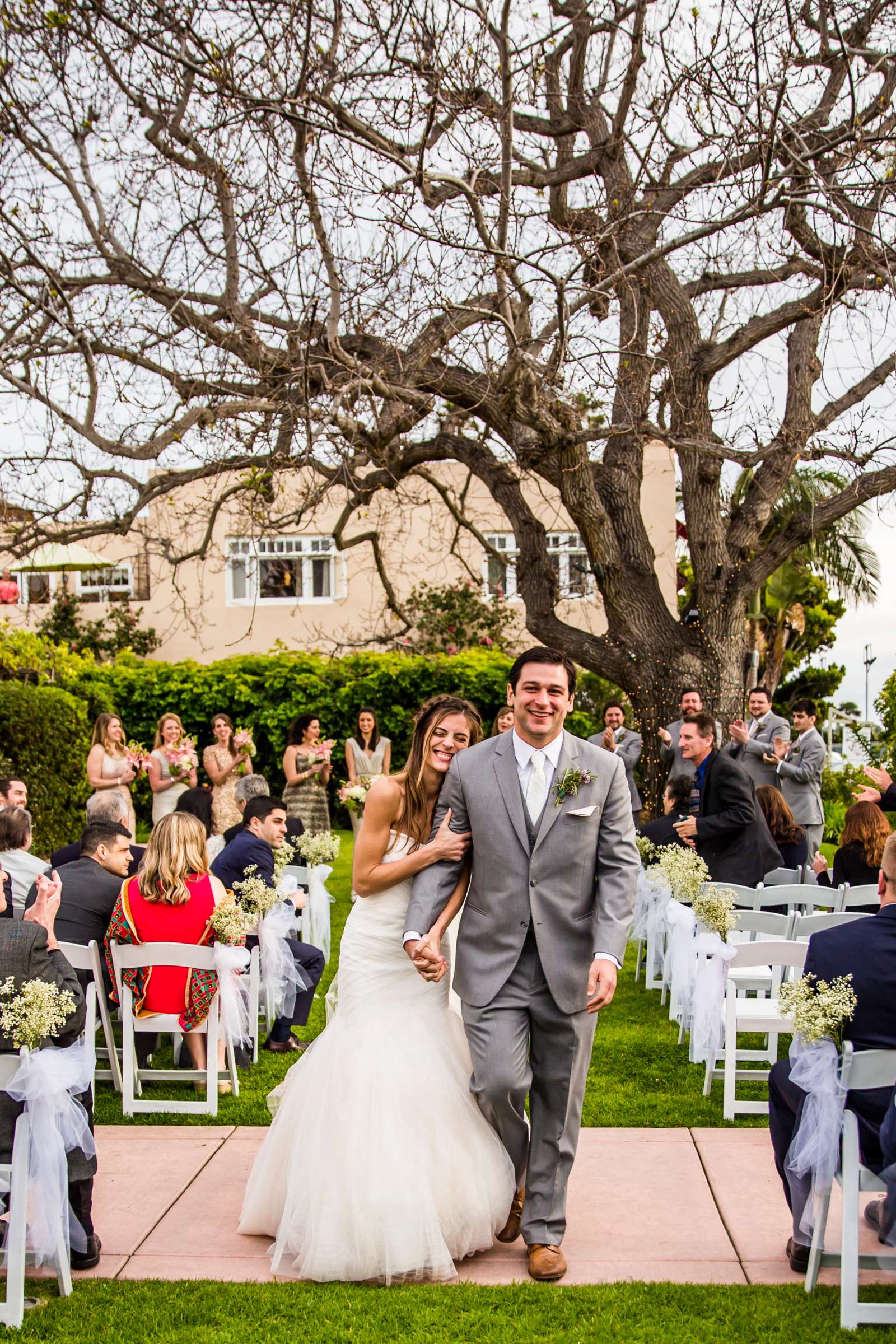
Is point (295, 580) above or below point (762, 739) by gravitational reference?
above

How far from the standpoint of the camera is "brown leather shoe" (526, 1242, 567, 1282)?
4.62m

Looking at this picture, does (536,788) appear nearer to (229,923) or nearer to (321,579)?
(229,923)

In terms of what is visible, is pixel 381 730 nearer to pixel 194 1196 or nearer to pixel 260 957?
pixel 260 957

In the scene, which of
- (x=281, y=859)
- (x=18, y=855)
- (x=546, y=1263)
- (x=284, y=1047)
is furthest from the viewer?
(x=281, y=859)

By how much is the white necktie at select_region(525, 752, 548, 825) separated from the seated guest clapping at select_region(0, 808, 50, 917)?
10.9 feet

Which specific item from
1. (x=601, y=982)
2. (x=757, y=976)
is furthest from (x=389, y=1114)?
(x=757, y=976)

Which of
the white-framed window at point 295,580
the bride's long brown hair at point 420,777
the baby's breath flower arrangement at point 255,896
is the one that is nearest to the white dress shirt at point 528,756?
the bride's long brown hair at point 420,777

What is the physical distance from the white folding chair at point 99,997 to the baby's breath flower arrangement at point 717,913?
3243 millimetres

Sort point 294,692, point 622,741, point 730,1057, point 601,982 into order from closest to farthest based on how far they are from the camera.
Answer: point 601,982 < point 730,1057 < point 622,741 < point 294,692

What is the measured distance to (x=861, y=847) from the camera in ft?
27.4

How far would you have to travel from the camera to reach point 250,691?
20953mm

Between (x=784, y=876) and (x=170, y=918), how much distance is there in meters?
4.93

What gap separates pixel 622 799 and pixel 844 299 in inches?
394

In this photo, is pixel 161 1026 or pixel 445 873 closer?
pixel 445 873
